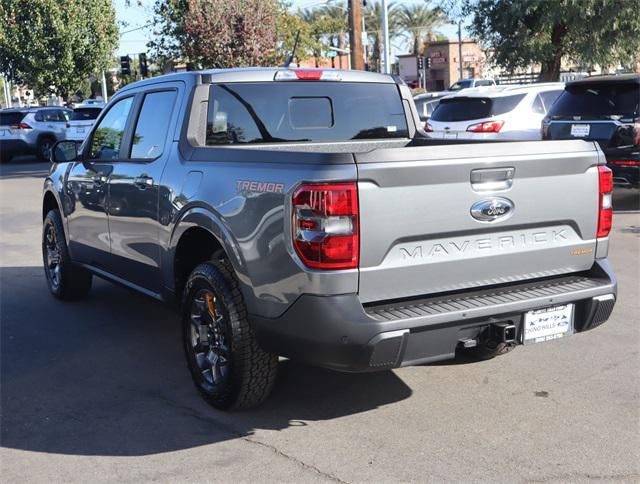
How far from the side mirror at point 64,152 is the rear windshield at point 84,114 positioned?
20572 mm

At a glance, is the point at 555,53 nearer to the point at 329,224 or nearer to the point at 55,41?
the point at 329,224

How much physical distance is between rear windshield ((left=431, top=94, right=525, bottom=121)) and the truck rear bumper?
1002cm

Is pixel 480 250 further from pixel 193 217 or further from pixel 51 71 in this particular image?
pixel 51 71

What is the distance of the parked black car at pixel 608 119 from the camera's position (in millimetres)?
10867

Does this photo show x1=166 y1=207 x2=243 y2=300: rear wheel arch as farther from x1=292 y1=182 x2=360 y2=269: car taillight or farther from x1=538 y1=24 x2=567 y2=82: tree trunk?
x1=538 y1=24 x2=567 y2=82: tree trunk

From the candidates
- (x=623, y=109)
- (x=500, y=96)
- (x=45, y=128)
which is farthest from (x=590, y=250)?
(x=45, y=128)

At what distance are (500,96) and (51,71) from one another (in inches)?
1239

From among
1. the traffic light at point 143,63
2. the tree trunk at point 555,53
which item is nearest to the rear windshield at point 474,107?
the tree trunk at point 555,53

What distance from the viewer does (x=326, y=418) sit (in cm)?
452

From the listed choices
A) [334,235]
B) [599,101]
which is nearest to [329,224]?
[334,235]

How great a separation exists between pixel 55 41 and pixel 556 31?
89.1ft

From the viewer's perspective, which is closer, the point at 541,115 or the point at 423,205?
the point at 423,205

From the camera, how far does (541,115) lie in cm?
1422

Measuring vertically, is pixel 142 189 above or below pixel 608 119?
below
